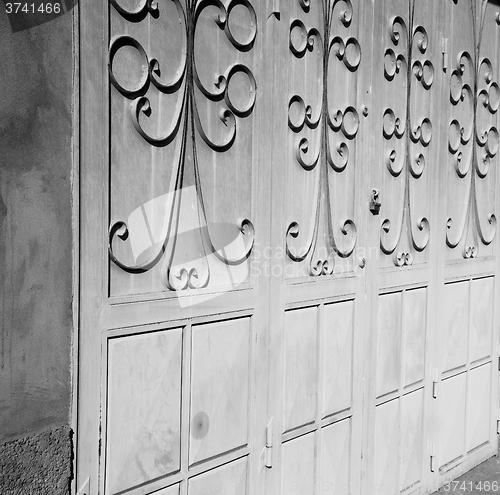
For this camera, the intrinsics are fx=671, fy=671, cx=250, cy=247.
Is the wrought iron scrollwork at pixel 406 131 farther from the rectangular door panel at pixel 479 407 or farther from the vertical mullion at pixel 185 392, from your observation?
the vertical mullion at pixel 185 392

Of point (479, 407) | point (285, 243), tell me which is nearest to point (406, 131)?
point (285, 243)

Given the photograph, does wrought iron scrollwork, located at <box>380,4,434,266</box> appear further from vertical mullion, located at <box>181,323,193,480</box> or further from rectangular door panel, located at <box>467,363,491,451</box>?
vertical mullion, located at <box>181,323,193,480</box>

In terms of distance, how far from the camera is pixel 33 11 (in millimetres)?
1797

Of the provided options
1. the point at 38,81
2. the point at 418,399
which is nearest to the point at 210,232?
the point at 38,81

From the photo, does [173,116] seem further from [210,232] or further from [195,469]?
[195,469]

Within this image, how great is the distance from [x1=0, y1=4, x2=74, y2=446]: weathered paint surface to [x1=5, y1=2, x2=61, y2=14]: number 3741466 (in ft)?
0.09

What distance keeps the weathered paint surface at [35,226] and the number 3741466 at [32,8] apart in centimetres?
3

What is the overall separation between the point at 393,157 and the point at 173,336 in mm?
1573

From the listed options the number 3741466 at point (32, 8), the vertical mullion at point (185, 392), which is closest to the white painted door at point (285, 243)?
the vertical mullion at point (185, 392)

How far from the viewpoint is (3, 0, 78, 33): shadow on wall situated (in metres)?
1.75

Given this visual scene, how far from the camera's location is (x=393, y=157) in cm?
329

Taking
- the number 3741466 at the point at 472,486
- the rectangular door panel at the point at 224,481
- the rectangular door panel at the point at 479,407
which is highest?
the rectangular door panel at the point at 224,481

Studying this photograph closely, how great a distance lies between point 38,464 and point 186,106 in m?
1.23

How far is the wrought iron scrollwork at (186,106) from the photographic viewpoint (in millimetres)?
2117
